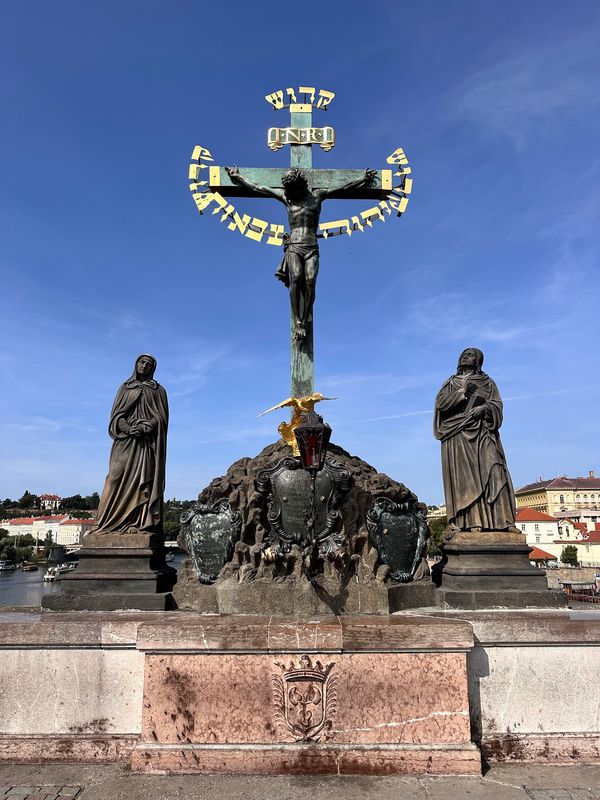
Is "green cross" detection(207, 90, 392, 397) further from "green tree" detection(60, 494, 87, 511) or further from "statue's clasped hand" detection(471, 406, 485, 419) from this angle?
"green tree" detection(60, 494, 87, 511)

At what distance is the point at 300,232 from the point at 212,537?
4698 mm

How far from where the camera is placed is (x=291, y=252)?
8000mm

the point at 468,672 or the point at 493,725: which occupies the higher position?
the point at 468,672

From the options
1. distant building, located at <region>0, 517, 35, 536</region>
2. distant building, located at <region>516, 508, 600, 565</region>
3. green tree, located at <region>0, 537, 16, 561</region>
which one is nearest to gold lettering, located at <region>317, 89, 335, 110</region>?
distant building, located at <region>516, 508, 600, 565</region>

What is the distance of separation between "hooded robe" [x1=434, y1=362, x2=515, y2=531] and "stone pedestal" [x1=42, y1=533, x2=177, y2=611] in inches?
137

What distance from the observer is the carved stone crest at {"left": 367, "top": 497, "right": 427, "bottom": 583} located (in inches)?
234

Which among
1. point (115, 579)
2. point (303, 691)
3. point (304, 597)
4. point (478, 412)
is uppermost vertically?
point (478, 412)

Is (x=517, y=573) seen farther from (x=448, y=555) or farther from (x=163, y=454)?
(x=163, y=454)

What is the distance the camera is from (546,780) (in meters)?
4.09

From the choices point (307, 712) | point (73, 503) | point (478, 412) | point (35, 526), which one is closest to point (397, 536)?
point (478, 412)

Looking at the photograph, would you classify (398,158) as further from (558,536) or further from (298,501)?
(558,536)

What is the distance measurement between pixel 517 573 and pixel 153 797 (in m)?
4.06

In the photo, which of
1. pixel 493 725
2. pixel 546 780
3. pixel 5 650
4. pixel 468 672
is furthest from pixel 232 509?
→ pixel 546 780

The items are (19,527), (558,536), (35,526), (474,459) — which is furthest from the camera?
(19,527)
